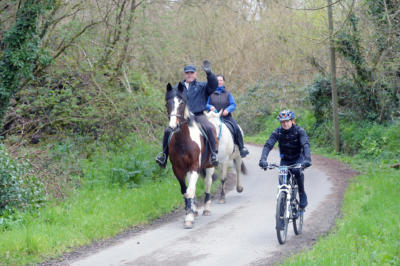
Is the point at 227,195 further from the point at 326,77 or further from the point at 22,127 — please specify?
the point at 326,77

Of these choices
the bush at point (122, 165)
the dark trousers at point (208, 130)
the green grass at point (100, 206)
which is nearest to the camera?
the green grass at point (100, 206)

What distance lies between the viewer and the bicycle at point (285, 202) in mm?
7754

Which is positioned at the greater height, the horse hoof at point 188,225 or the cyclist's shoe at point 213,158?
the cyclist's shoe at point 213,158

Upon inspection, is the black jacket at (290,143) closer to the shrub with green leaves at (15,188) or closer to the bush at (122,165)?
the shrub with green leaves at (15,188)

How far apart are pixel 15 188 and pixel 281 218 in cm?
528

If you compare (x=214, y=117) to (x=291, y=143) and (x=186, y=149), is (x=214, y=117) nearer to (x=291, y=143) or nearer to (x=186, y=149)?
(x=186, y=149)

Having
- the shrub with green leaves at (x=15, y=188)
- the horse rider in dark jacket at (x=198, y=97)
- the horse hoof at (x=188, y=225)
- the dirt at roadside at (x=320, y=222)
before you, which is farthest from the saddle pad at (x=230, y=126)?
the shrub with green leaves at (x=15, y=188)

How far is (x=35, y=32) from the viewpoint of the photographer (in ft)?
39.8

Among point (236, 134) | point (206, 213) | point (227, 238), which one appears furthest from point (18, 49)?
point (227, 238)

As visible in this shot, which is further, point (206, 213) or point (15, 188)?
point (206, 213)

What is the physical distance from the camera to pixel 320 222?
9555 mm

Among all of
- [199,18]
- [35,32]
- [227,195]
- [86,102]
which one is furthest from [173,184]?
[199,18]

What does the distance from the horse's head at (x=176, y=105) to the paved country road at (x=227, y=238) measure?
2015mm

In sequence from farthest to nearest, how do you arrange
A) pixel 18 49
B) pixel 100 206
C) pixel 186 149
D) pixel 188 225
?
pixel 18 49 → pixel 100 206 → pixel 186 149 → pixel 188 225
